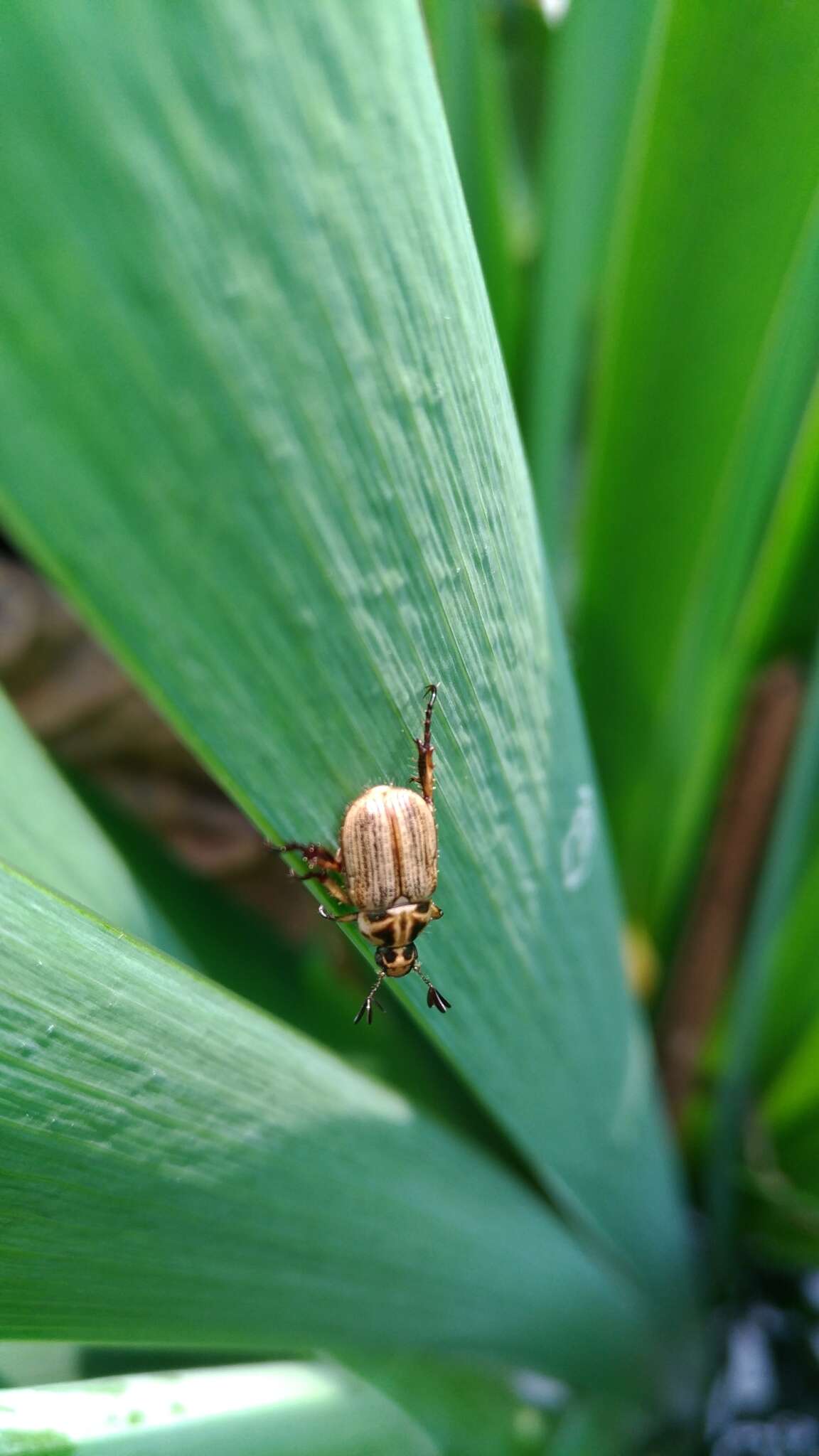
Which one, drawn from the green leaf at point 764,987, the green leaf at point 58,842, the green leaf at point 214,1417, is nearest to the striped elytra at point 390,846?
the green leaf at point 58,842

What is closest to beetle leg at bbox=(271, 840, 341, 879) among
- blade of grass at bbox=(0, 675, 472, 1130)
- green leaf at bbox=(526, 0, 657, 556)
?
blade of grass at bbox=(0, 675, 472, 1130)

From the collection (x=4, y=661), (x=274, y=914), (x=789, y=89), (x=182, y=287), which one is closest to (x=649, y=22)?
(x=789, y=89)

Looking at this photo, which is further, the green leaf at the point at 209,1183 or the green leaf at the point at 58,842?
the green leaf at the point at 58,842

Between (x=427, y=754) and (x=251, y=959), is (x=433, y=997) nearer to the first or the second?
(x=427, y=754)

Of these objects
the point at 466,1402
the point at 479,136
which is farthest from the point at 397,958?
the point at 479,136

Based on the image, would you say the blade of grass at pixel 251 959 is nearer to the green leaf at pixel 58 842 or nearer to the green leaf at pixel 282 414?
the green leaf at pixel 58 842

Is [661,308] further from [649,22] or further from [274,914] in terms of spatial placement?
[274,914]

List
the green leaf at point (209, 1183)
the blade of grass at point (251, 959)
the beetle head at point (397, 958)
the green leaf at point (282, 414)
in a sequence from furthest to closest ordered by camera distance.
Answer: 1. the blade of grass at point (251, 959)
2. the beetle head at point (397, 958)
3. the green leaf at point (209, 1183)
4. the green leaf at point (282, 414)
